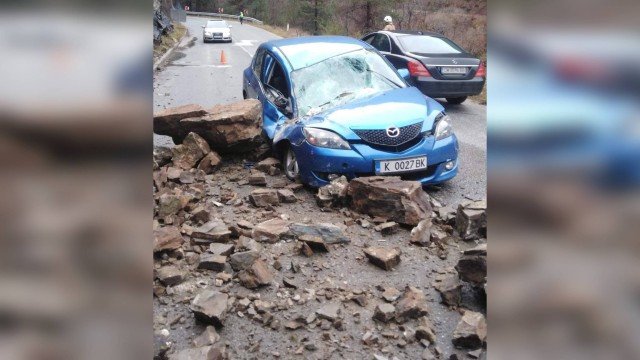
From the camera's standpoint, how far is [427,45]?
454 inches

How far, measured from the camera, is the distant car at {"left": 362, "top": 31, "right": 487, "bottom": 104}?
1076cm

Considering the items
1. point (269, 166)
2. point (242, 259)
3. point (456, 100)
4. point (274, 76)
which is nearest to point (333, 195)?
point (269, 166)

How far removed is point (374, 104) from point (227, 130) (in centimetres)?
170

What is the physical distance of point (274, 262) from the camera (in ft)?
12.9

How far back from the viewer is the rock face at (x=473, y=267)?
347 centimetres

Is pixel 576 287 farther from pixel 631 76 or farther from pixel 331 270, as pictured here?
pixel 331 270

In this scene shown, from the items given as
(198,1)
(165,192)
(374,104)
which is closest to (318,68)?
(374,104)

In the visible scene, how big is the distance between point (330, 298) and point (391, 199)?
57.9 inches

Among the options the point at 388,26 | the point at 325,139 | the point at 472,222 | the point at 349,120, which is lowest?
the point at 472,222

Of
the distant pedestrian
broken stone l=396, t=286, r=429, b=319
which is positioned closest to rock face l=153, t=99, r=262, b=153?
broken stone l=396, t=286, r=429, b=319

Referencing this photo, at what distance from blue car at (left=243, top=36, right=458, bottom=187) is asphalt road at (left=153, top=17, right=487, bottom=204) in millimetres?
448

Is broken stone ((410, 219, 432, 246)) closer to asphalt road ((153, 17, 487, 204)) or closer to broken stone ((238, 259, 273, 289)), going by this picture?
asphalt road ((153, 17, 487, 204))

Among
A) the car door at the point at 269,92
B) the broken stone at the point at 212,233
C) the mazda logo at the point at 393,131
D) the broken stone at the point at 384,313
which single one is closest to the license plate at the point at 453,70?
the car door at the point at 269,92

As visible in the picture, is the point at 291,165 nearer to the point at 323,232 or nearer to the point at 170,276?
the point at 323,232
